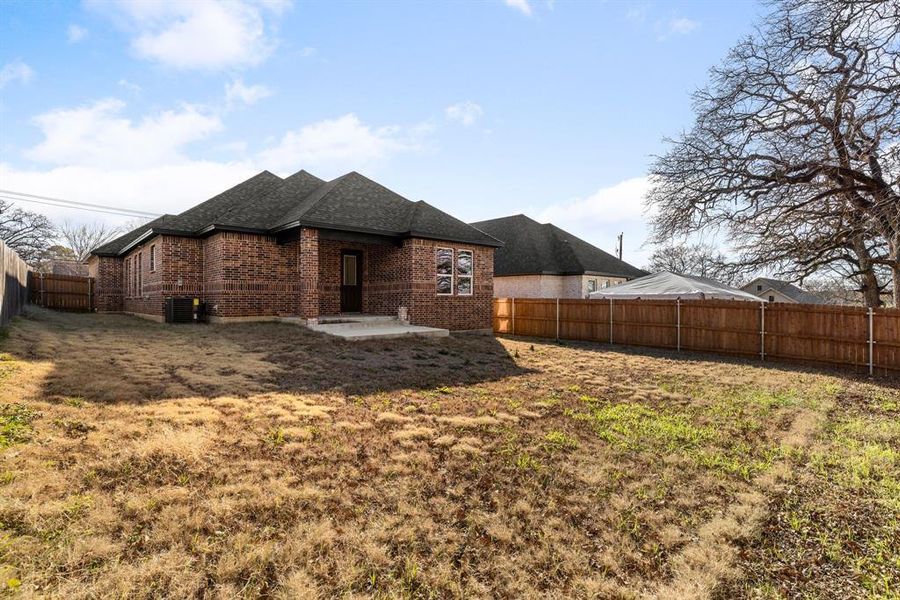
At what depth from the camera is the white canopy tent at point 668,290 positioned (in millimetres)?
14945

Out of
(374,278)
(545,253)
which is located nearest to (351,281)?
(374,278)

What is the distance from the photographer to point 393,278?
49.5ft

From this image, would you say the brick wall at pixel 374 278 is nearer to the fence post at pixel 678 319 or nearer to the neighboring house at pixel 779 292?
the fence post at pixel 678 319

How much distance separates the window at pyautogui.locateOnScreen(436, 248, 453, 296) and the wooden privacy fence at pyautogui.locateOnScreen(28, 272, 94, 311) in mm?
20282

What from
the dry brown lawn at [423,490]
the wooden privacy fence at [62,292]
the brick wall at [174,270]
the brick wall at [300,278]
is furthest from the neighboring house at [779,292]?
the wooden privacy fence at [62,292]

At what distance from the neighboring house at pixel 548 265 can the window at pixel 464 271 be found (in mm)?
9489

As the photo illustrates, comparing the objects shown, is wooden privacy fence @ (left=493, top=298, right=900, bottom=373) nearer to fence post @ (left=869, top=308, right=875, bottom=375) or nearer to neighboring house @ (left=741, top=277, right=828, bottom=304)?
fence post @ (left=869, top=308, right=875, bottom=375)

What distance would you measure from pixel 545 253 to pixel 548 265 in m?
1.31

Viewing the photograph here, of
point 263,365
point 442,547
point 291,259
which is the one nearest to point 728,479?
point 442,547

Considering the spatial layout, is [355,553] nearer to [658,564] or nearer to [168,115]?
[658,564]

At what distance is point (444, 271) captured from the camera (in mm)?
15484

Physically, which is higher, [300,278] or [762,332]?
[300,278]

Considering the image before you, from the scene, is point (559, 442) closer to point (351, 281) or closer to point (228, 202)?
point (351, 281)

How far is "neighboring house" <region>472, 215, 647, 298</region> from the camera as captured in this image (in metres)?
26.0
